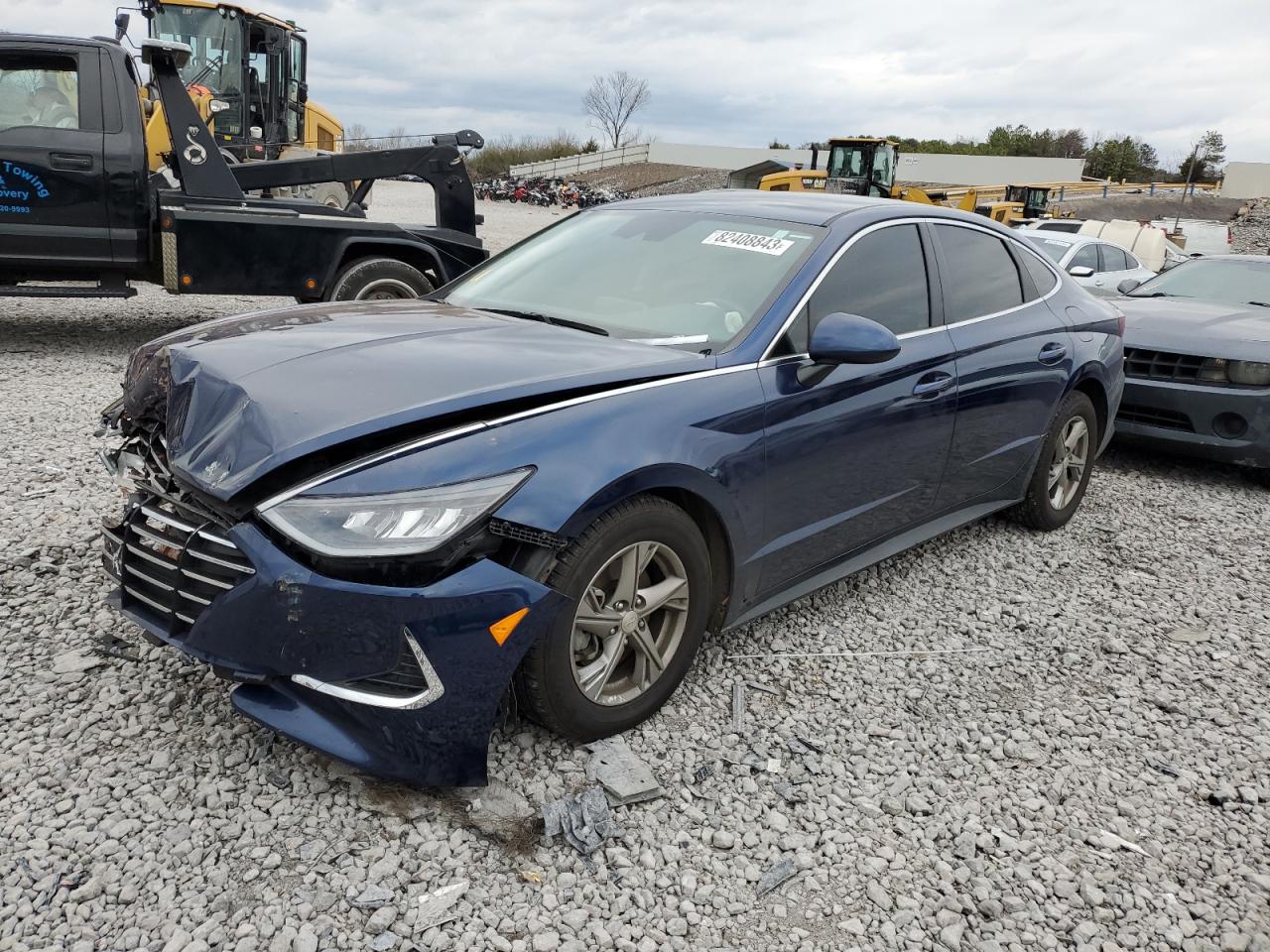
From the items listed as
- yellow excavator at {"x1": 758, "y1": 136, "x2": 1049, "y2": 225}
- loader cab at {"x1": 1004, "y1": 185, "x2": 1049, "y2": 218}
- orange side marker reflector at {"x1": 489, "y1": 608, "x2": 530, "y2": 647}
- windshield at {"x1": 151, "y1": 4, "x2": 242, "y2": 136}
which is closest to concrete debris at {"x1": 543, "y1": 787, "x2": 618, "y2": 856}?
orange side marker reflector at {"x1": 489, "y1": 608, "x2": 530, "y2": 647}

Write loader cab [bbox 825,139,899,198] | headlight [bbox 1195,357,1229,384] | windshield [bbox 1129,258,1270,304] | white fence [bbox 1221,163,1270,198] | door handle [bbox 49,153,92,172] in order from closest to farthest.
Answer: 1. headlight [bbox 1195,357,1229,384]
2. door handle [bbox 49,153,92,172]
3. windshield [bbox 1129,258,1270,304]
4. loader cab [bbox 825,139,899,198]
5. white fence [bbox 1221,163,1270,198]

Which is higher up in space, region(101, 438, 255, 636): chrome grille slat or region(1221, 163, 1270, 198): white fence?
region(1221, 163, 1270, 198): white fence

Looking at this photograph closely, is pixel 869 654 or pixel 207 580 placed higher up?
pixel 207 580

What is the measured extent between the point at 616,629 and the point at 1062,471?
3.22 meters

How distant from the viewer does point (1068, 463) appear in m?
5.04

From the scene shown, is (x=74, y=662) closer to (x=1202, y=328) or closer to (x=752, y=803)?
(x=752, y=803)

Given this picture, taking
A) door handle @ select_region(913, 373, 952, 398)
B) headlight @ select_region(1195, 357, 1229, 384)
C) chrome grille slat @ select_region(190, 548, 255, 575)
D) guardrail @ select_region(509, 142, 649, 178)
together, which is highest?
guardrail @ select_region(509, 142, 649, 178)

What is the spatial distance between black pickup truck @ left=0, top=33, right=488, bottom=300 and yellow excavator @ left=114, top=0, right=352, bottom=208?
617 cm

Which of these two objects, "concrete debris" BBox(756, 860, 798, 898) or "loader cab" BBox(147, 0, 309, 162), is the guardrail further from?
"concrete debris" BBox(756, 860, 798, 898)

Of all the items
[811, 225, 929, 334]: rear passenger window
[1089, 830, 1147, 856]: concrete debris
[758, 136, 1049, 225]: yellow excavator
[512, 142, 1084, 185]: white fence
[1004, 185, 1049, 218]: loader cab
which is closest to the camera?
[1089, 830, 1147, 856]: concrete debris

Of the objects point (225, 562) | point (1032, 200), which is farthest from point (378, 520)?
point (1032, 200)

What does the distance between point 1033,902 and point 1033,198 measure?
27749mm

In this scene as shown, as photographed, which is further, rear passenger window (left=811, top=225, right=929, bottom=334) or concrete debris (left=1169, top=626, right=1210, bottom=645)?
concrete debris (left=1169, top=626, right=1210, bottom=645)

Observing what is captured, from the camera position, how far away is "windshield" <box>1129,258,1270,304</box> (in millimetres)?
7531
